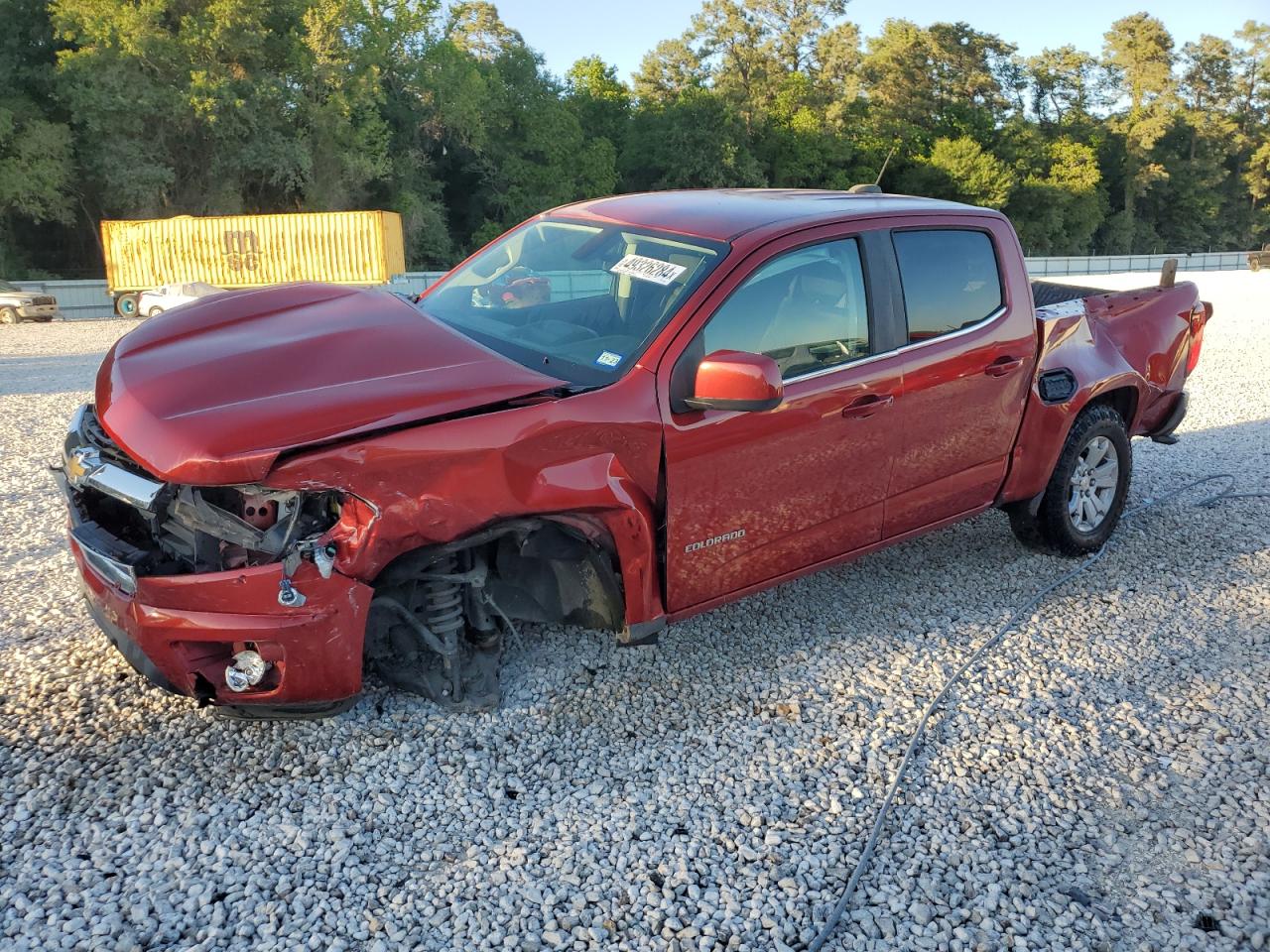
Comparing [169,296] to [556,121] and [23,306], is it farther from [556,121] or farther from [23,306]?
[556,121]

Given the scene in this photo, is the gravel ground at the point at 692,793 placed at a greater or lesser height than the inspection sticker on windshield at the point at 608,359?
lesser

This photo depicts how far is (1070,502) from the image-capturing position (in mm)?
5320

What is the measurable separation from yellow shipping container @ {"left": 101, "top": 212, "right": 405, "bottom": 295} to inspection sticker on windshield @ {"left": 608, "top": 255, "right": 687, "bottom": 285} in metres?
29.1

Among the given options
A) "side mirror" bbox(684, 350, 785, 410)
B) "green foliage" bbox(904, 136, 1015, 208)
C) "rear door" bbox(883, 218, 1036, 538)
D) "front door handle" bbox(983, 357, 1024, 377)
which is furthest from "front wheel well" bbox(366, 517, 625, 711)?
"green foliage" bbox(904, 136, 1015, 208)

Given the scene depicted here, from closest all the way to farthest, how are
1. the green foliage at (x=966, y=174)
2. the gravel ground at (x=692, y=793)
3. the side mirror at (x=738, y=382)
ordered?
the gravel ground at (x=692, y=793)
the side mirror at (x=738, y=382)
the green foliage at (x=966, y=174)

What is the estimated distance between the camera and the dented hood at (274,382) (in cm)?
293

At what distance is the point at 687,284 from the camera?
3.73m

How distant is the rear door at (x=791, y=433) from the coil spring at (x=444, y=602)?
783 millimetres

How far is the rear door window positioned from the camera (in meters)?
4.35

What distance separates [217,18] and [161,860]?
40748 mm

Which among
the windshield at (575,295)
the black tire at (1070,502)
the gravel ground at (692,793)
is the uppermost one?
the windshield at (575,295)

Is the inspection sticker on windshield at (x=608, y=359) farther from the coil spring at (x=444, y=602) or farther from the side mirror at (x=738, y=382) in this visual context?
the coil spring at (x=444, y=602)

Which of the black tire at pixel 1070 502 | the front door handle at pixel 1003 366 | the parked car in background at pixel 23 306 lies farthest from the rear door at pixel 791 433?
the parked car in background at pixel 23 306

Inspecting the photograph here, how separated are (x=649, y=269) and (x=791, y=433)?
2.88 feet
